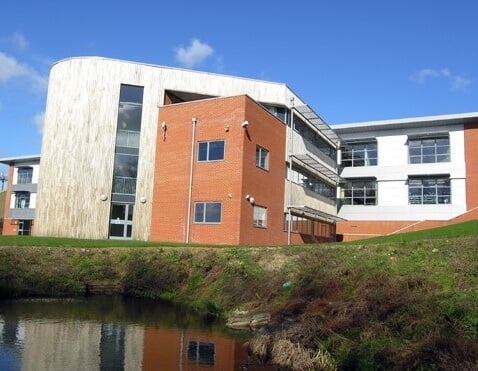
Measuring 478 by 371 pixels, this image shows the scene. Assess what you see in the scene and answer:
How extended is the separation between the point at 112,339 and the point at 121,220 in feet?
59.2

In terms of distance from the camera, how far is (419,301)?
1032cm

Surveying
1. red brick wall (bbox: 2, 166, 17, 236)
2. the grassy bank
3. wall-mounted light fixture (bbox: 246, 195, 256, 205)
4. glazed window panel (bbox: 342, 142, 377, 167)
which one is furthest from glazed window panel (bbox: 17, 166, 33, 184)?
the grassy bank

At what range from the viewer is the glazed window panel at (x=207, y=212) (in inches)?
1064

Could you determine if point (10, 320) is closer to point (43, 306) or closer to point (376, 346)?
point (43, 306)

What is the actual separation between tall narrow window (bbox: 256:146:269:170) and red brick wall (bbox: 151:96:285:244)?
34 cm

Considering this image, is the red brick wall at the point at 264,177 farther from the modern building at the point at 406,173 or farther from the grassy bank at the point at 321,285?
the modern building at the point at 406,173

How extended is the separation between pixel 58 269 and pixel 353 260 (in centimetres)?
1072

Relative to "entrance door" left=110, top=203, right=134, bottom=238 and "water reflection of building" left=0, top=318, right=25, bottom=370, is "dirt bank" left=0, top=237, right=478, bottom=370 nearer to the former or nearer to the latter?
"water reflection of building" left=0, top=318, right=25, bottom=370

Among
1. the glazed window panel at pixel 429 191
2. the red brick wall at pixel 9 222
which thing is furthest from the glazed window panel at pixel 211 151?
the red brick wall at pixel 9 222

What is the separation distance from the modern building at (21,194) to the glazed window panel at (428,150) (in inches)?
1518

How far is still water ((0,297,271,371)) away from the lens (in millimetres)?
9516

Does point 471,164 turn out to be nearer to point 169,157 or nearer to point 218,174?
point 218,174

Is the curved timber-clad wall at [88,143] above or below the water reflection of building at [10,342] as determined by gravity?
above

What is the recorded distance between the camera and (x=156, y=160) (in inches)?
1161
